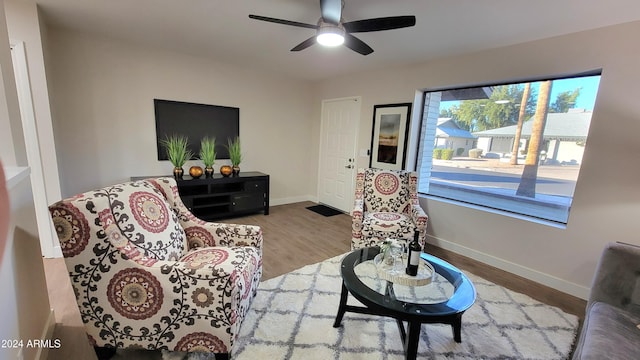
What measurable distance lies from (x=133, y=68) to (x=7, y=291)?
296cm

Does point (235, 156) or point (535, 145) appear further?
point (235, 156)

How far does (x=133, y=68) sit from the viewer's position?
10.7 feet

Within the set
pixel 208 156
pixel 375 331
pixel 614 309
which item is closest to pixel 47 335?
pixel 375 331

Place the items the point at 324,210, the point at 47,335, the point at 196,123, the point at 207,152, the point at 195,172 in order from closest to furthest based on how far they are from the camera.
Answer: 1. the point at 47,335
2. the point at 195,172
3. the point at 207,152
4. the point at 196,123
5. the point at 324,210

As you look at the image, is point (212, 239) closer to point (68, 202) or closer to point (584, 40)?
point (68, 202)

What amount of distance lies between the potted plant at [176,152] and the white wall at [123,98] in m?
0.18

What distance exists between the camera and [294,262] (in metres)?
2.70

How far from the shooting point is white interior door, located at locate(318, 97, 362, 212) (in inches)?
172

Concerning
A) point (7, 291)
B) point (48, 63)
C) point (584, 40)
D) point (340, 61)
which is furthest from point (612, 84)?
point (48, 63)

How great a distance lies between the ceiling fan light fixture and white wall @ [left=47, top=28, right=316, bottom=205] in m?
2.40

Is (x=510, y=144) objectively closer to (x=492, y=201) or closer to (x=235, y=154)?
(x=492, y=201)

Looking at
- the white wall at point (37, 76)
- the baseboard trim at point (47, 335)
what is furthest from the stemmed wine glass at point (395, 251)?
the white wall at point (37, 76)

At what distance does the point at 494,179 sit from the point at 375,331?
2.34 m

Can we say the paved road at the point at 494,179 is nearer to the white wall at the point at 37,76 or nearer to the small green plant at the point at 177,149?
the small green plant at the point at 177,149
